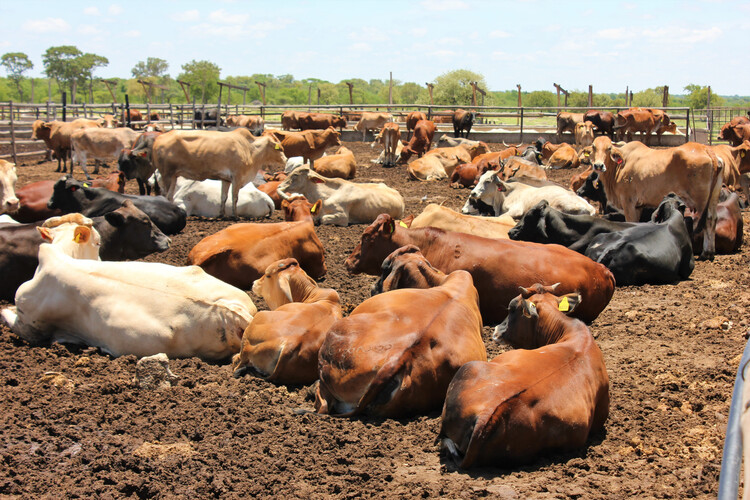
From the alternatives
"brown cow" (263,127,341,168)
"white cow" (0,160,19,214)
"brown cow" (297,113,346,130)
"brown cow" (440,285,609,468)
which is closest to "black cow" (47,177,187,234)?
"white cow" (0,160,19,214)

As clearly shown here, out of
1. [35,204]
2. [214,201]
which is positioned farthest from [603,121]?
[35,204]

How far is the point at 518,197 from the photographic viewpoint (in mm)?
12156

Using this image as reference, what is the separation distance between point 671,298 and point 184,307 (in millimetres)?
5166

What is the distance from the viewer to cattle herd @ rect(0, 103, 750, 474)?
4.15 meters

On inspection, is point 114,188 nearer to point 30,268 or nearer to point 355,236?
point 355,236

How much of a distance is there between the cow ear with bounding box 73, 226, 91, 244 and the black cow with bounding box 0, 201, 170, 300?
681 millimetres

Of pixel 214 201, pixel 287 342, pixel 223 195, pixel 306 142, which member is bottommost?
pixel 287 342

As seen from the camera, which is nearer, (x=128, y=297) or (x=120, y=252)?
(x=128, y=297)

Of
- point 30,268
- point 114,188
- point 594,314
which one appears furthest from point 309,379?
point 114,188

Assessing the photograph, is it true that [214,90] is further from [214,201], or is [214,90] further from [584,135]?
[214,201]

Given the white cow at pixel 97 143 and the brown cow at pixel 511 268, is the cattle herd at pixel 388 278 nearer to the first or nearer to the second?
the brown cow at pixel 511 268

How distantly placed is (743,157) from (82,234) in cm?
1544

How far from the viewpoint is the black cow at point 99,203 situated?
973 centimetres

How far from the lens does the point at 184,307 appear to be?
5500 millimetres
